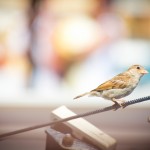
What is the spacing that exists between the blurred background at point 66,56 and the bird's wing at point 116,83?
3.3 inches

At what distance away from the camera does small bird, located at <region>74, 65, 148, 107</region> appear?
1583 millimetres

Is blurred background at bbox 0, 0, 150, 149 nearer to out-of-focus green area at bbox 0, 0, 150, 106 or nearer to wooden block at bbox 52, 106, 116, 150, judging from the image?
out-of-focus green area at bbox 0, 0, 150, 106

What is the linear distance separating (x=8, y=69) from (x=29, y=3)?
0.31 metres

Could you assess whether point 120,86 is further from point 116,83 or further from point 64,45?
point 64,45

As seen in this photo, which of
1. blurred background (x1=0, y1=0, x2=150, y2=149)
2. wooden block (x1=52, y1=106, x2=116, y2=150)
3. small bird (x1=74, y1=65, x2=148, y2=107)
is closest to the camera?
wooden block (x1=52, y1=106, x2=116, y2=150)

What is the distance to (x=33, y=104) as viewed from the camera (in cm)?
170

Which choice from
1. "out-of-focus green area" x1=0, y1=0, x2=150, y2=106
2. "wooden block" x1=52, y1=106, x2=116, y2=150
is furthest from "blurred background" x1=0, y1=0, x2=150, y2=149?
"wooden block" x1=52, y1=106, x2=116, y2=150

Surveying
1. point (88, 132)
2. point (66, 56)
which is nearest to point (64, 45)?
point (66, 56)

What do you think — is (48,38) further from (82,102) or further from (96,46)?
(82,102)

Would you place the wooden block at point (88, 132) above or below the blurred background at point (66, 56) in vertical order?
below

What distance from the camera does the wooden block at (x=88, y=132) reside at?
1.45 m

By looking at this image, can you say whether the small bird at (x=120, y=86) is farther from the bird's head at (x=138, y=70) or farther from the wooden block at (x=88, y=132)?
the wooden block at (x=88, y=132)

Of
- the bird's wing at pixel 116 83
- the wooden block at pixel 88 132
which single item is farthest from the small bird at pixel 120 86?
the wooden block at pixel 88 132

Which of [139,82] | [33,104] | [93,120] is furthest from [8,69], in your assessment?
[139,82]
